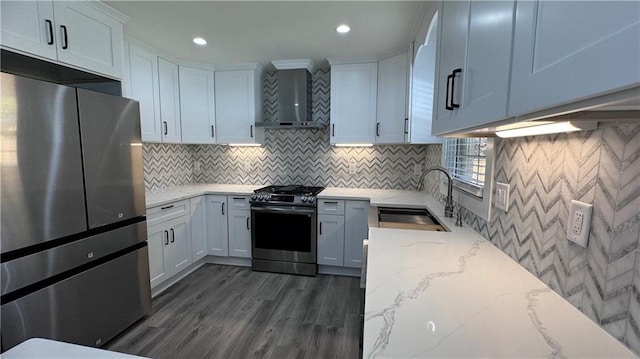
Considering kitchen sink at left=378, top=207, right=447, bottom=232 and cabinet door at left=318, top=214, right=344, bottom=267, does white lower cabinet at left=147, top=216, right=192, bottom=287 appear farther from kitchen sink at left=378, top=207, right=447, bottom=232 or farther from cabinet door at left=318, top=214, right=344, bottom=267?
kitchen sink at left=378, top=207, right=447, bottom=232

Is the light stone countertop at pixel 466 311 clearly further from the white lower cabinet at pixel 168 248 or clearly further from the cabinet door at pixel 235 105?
the cabinet door at pixel 235 105

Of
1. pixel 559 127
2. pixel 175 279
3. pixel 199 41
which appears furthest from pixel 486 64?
pixel 175 279

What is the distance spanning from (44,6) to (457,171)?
2.79 metres

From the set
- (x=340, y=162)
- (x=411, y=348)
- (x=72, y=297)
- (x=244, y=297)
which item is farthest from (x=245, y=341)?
(x=340, y=162)

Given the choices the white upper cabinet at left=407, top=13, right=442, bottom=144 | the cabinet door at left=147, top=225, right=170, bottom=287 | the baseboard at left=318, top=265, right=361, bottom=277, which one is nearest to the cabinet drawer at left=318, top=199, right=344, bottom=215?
the baseboard at left=318, top=265, right=361, bottom=277

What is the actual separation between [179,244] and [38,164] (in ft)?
5.17

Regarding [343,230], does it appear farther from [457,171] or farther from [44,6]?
[44,6]

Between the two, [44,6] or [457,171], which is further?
[457,171]

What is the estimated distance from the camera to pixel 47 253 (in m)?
1.45

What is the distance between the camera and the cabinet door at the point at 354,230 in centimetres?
286

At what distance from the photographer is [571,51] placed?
422 millimetres

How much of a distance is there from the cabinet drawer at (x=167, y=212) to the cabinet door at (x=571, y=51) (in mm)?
2652

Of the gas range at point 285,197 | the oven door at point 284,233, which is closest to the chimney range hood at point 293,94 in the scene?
the gas range at point 285,197

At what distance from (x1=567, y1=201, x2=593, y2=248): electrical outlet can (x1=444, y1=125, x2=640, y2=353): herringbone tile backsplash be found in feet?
0.05
